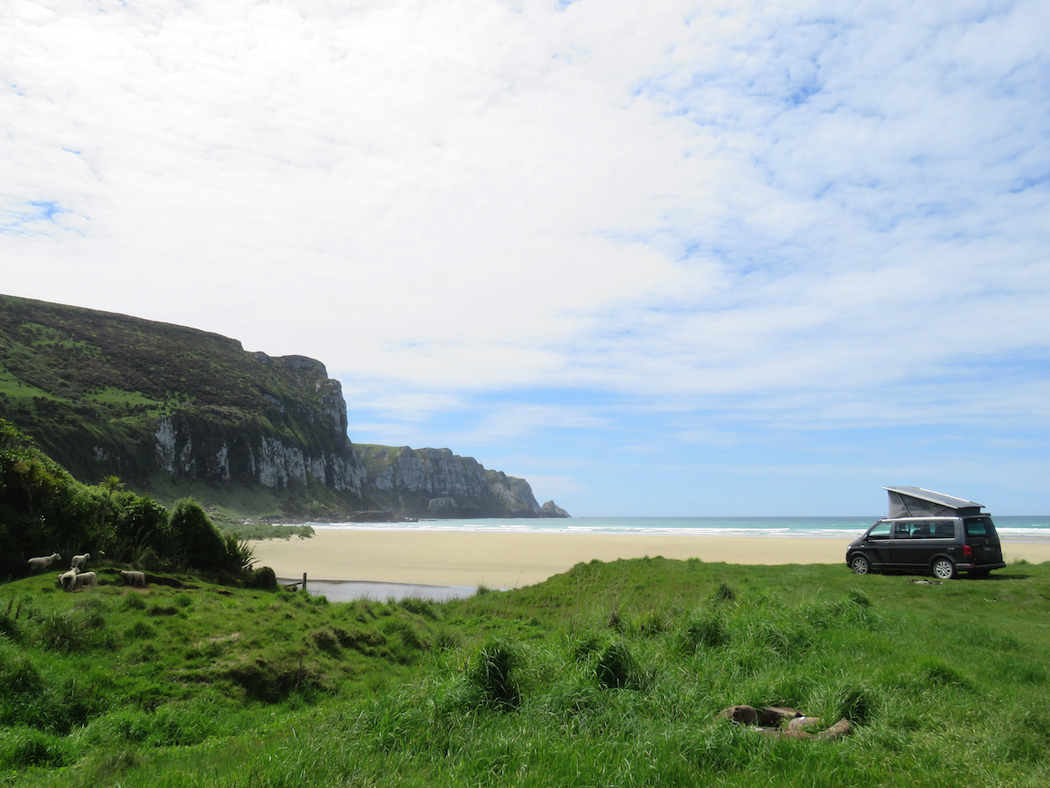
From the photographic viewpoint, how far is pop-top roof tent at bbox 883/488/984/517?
16.4m

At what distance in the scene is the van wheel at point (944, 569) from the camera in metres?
15.9

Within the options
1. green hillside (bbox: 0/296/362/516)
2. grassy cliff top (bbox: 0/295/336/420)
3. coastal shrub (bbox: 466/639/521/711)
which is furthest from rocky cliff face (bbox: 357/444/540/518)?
coastal shrub (bbox: 466/639/521/711)

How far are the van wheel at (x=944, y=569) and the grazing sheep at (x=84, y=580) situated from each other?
65.4 feet

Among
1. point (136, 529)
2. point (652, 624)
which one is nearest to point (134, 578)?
point (136, 529)

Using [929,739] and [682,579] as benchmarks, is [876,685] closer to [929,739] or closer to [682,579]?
[929,739]

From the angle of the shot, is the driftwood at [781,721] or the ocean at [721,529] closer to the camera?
the driftwood at [781,721]

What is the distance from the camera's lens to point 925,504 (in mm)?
17234

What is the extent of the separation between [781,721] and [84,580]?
1158 centimetres

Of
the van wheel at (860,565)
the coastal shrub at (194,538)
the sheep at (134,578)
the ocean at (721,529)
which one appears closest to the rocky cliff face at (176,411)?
the ocean at (721,529)

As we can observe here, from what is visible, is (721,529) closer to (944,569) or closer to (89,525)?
(944,569)

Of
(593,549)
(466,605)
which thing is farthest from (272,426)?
(466,605)

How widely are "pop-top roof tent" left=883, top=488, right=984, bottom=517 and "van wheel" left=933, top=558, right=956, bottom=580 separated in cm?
132

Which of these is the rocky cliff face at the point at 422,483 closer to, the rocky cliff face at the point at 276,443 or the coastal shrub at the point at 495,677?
the rocky cliff face at the point at 276,443

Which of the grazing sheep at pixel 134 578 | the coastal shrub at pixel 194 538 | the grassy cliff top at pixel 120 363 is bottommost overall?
the grazing sheep at pixel 134 578
